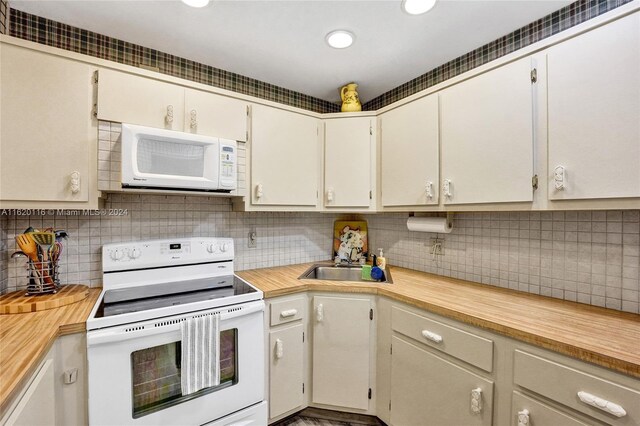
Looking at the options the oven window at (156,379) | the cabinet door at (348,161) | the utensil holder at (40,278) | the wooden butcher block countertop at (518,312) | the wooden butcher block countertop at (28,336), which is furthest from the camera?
the cabinet door at (348,161)

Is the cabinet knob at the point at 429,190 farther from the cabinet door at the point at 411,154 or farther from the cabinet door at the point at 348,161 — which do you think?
the cabinet door at the point at 348,161

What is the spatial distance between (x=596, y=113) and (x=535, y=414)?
1.19m

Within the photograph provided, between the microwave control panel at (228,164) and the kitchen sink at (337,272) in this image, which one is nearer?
the microwave control panel at (228,164)

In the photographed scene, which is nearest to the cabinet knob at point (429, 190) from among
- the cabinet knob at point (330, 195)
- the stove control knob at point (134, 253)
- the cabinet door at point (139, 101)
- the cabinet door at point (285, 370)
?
the cabinet knob at point (330, 195)

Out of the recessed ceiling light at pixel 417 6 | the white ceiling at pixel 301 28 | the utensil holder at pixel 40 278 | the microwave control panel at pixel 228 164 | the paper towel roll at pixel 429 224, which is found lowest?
the utensil holder at pixel 40 278

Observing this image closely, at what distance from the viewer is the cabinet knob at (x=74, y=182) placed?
1420 millimetres

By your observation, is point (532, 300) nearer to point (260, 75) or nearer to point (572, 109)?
point (572, 109)

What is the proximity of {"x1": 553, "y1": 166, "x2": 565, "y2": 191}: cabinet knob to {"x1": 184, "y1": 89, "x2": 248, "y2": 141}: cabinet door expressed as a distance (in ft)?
5.58

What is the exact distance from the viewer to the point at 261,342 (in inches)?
63.6

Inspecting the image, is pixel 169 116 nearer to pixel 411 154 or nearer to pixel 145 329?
pixel 145 329

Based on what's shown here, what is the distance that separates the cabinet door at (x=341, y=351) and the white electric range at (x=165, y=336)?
1.24 ft

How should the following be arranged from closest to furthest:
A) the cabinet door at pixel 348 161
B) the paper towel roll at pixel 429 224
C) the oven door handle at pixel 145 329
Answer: the oven door handle at pixel 145 329 < the paper towel roll at pixel 429 224 < the cabinet door at pixel 348 161

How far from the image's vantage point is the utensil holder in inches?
55.4

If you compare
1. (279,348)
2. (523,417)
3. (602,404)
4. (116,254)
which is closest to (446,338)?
(523,417)
